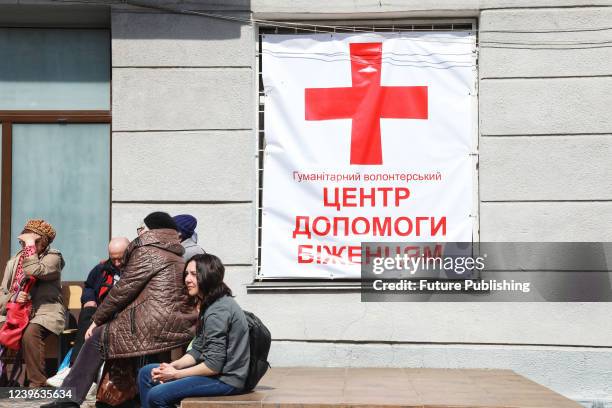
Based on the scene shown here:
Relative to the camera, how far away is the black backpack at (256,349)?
23.6 ft

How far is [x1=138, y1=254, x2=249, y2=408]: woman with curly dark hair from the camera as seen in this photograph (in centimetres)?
699

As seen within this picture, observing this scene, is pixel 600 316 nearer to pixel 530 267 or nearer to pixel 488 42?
pixel 530 267

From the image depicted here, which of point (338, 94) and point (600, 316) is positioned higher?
point (338, 94)

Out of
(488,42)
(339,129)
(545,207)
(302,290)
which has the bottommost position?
(302,290)

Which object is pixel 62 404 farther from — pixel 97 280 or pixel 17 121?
pixel 17 121

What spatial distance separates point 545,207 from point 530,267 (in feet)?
2.07

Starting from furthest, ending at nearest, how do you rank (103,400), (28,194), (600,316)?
1. (28,194)
2. (600,316)
3. (103,400)

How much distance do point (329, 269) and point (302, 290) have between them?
1.23ft

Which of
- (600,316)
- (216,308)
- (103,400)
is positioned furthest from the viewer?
(600,316)

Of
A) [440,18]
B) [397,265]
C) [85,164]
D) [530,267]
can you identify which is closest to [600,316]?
[530,267]

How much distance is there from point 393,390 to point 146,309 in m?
2.15

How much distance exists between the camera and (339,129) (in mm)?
10281

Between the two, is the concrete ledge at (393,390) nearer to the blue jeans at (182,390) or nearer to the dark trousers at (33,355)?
the blue jeans at (182,390)

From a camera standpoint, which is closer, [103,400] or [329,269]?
[103,400]
